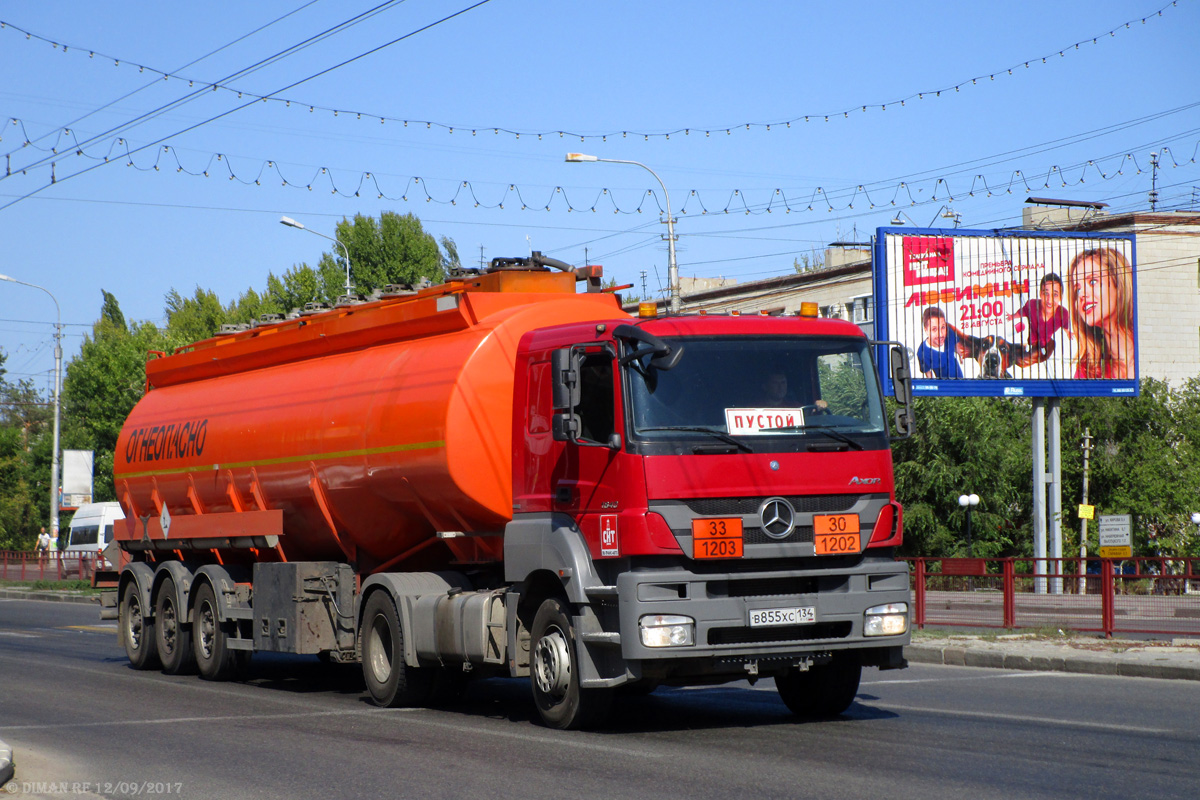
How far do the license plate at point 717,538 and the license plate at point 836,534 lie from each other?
0.64m

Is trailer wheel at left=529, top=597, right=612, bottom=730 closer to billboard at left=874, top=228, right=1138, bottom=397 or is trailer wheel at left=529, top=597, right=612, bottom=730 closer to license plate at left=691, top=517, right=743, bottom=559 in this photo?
license plate at left=691, top=517, right=743, bottom=559

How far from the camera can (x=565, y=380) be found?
9977mm

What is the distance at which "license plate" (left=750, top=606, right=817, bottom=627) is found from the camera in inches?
384

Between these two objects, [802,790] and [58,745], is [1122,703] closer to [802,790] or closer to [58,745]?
[802,790]

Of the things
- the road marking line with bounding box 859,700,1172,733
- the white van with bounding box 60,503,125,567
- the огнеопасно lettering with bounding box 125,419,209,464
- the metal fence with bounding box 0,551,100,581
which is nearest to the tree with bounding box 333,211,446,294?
the white van with bounding box 60,503,125,567

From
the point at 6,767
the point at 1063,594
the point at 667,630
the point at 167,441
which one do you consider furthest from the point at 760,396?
the point at 1063,594

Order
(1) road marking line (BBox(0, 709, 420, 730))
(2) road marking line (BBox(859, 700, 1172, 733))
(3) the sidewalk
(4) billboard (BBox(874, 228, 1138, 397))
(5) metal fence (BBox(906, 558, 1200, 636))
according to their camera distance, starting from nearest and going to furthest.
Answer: (2) road marking line (BBox(859, 700, 1172, 733)), (1) road marking line (BBox(0, 709, 420, 730)), (3) the sidewalk, (5) metal fence (BBox(906, 558, 1200, 636)), (4) billboard (BBox(874, 228, 1138, 397))

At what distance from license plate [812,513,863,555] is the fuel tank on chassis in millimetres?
2842

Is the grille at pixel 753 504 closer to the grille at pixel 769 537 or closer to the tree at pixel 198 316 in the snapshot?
the grille at pixel 769 537

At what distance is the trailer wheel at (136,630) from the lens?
17.0m

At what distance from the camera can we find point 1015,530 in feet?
153

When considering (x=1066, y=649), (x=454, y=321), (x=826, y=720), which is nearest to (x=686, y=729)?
(x=826, y=720)

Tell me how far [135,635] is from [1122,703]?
39.3 feet

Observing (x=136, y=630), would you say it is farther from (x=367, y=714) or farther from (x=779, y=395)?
(x=779, y=395)
